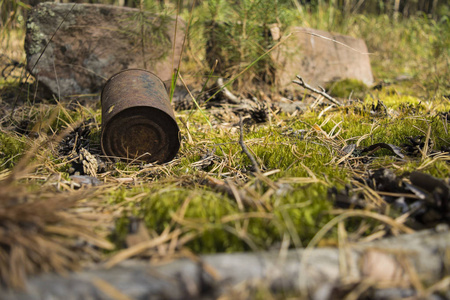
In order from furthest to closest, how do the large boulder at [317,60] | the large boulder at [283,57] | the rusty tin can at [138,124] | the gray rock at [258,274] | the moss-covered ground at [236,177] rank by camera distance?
the large boulder at [317,60], the large boulder at [283,57], the rusty tin can at [138,124], the moss-covered ground at [236,177], the gray rock at [258,274]

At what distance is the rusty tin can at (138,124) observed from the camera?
2506mm

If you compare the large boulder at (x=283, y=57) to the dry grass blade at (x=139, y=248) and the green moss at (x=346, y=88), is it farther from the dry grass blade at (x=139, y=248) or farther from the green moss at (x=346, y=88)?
the dry grass blade at (x=139, y=248)

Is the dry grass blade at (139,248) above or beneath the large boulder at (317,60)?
A: beneath

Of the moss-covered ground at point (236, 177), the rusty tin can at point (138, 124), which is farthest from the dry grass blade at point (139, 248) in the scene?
the rusty tin can at point (138, 124)

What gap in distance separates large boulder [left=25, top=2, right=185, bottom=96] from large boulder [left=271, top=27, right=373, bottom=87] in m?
1.48

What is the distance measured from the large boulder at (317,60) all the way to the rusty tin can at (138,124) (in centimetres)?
250

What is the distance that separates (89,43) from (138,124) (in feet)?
7.92

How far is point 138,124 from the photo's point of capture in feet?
8.40

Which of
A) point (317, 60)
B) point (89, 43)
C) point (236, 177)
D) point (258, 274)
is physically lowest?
point (236, 177)

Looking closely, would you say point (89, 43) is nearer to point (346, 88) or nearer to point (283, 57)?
point (283, 57)

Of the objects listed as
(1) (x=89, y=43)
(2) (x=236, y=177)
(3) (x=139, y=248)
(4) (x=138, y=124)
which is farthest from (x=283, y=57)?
(3) (x=139, y=248)

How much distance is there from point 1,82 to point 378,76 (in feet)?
20.4

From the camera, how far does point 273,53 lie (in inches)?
187

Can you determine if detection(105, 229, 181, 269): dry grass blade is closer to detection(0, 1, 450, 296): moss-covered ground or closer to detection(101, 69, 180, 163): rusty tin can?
detection(0, 1, 450, 296): moss-covered ground
